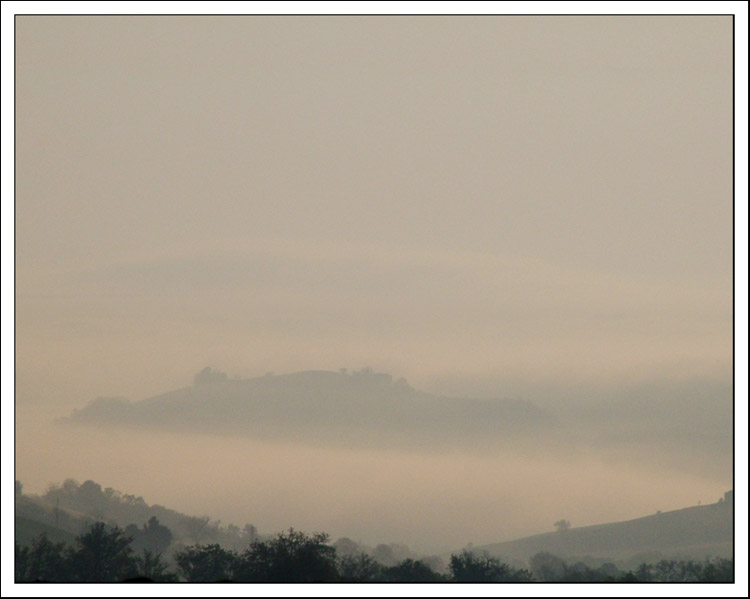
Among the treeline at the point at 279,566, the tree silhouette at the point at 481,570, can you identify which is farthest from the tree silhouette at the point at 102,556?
the tree silhouette at the point at 481,570

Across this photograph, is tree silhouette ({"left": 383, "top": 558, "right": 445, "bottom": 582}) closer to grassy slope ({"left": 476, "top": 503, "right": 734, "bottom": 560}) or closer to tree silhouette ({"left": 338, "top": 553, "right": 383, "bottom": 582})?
tree silhouette ({"left": 338, "top": 553, "right": 383, "bottom": 582})

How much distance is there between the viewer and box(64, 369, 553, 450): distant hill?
622 cm

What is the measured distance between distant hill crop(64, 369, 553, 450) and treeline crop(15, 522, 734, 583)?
0.66 m

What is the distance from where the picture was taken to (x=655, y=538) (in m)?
6.09

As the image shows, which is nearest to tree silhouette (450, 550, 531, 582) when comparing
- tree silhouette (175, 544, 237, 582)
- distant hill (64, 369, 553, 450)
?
distant hill (64, 369, 553, 450)

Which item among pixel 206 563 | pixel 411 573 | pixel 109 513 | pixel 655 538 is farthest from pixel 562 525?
pixel 109 513

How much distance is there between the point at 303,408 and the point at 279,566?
0.97 metres

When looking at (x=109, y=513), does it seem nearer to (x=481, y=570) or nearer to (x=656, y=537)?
(x=481, y=570)

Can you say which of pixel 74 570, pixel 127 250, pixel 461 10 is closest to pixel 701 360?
pixel 461 10

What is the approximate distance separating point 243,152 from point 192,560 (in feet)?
8.34

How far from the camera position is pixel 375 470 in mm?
6281

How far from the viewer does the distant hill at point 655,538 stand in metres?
6.09

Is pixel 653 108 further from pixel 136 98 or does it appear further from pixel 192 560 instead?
pixel 192 560

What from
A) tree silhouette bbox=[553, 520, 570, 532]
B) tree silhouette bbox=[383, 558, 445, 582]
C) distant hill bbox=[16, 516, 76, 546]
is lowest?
tree silhouette bbox=[383, 558, 445, 582]
